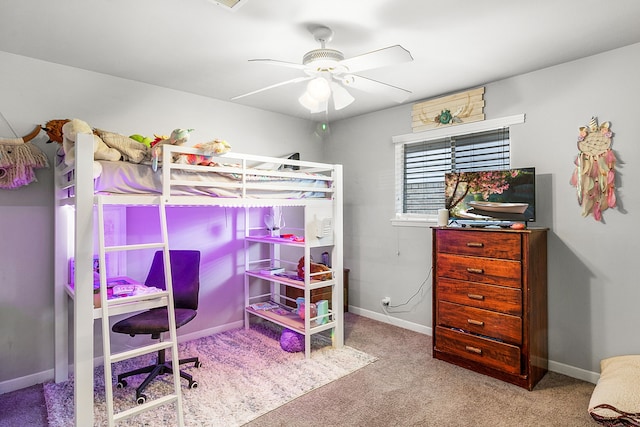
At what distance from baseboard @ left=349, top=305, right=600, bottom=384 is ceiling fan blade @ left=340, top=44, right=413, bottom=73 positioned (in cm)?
267

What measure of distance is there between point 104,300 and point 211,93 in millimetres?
2328

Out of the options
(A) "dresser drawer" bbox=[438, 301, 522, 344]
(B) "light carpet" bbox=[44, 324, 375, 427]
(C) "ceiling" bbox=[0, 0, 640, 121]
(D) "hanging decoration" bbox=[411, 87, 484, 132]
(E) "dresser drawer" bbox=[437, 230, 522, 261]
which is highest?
(C) "ceiling" bbox=[0, 0, 640, 121]

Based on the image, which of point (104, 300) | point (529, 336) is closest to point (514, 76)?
point (529, 336)

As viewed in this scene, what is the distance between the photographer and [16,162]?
2551 millimetres

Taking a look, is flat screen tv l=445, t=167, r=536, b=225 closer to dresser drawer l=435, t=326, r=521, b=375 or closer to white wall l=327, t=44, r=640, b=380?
white wall l=327, t=44, r=640, b=380

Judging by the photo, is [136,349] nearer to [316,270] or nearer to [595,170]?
[316,270]

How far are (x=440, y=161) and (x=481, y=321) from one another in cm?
167

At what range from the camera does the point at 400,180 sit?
13.4ft

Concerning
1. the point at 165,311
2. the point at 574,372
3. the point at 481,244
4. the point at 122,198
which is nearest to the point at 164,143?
the point at 122,198

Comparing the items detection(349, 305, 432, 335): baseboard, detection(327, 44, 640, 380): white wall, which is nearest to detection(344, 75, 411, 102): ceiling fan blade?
detection(327, 44, 640, 380): white wall

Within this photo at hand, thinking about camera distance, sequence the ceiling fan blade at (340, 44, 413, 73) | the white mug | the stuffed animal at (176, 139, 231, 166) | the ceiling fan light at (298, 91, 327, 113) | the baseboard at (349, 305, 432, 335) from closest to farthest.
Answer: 1. the ceiling fan blade at (340, 44, 413, 73)
2. the ceiling fan light at (298, 91, 327, 113)
3. the stuffed animal at (176, 139, 231, 166)
4. the white mug
5. the baseboard at (349, 305, 432, 335)

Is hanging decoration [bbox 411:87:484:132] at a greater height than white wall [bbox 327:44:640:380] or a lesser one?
greater

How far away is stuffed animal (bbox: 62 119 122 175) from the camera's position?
7.07 feet

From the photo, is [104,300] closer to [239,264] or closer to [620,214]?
[239,264]
